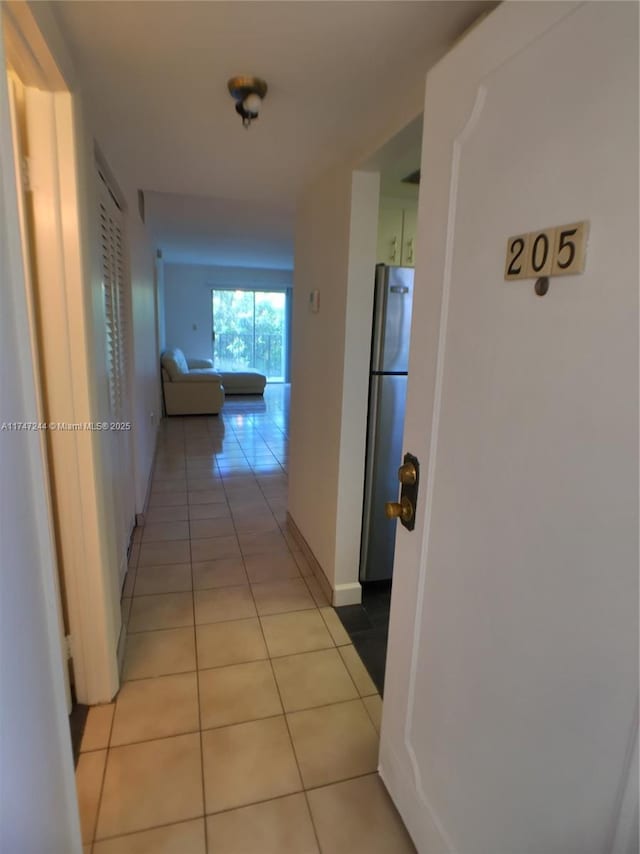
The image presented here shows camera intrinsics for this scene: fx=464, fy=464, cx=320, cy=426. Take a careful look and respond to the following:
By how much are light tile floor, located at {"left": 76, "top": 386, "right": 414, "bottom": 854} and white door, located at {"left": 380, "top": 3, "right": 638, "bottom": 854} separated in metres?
0.37

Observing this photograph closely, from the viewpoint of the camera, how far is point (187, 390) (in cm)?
632

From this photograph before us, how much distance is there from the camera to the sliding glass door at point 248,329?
9.19 m

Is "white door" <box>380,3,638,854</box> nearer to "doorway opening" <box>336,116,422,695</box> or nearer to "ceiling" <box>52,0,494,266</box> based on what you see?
"ceiling" <box>52,0,494,266</box>

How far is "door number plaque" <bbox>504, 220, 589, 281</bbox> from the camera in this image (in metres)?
0.70

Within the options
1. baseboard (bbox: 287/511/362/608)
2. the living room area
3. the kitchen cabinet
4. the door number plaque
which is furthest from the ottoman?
the door number plaque

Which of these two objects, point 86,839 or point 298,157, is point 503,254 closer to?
point 298,157

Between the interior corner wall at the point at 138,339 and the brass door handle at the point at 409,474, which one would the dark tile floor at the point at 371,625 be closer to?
the brass door handle at the point at 409,474

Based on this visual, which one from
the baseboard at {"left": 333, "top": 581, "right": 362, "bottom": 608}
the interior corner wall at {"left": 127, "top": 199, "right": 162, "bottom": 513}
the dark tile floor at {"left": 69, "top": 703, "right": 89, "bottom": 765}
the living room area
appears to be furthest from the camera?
the living room area

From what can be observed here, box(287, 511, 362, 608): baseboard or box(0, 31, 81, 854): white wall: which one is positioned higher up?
box(0, 31, 81, 854): white wall

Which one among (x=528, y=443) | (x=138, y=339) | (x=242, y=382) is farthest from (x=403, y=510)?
(x=242, y=382)

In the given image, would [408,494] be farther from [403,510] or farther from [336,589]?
[336,589]

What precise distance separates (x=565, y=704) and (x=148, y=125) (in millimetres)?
2114

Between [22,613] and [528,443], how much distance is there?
0.92 metres

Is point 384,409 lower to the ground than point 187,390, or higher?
higher
